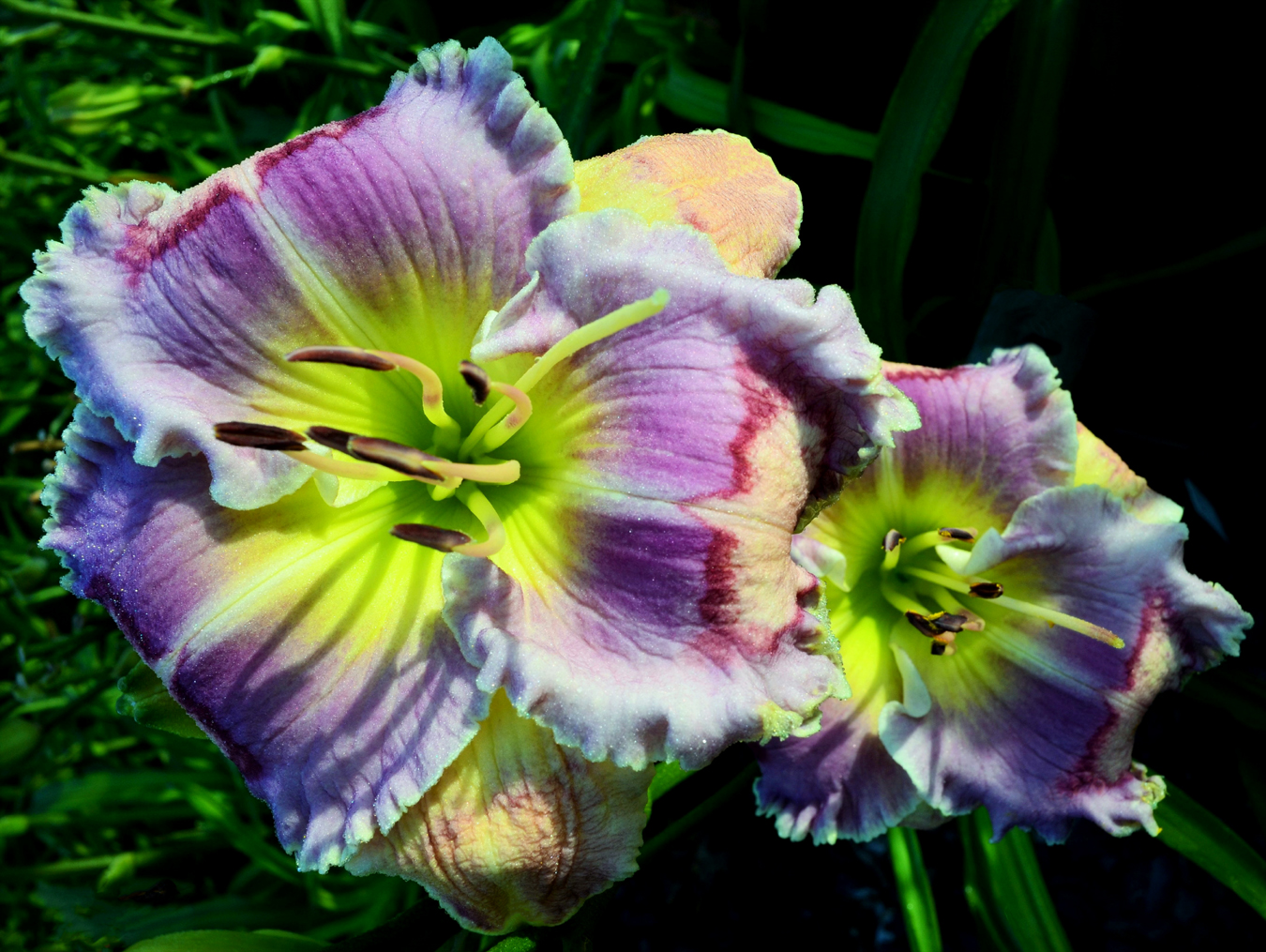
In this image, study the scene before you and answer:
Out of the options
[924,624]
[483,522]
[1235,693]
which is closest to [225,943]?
[483,522]

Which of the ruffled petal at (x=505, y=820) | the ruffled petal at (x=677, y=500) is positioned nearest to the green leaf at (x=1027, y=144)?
the ruffled petal at (x=677, y=500)

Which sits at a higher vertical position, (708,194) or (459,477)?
(708,194)

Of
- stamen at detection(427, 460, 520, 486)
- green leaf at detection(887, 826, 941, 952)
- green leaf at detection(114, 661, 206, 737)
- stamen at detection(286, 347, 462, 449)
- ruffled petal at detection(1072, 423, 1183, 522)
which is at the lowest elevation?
green leaf at detection(887, 826, 941, 952)

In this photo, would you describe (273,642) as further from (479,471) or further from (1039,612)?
(1039,612)

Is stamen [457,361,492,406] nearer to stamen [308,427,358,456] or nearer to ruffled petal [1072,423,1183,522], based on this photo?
stamen [308,427,358,456]

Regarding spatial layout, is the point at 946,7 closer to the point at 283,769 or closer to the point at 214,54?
the point at 283,769

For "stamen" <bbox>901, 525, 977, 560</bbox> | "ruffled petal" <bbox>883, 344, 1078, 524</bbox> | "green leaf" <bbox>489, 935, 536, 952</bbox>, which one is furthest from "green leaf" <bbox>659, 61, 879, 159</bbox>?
"green leaf" <bbox>489, 935, 536, 952</bbox>

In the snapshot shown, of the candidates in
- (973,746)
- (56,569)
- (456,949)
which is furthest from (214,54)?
(973,746)
